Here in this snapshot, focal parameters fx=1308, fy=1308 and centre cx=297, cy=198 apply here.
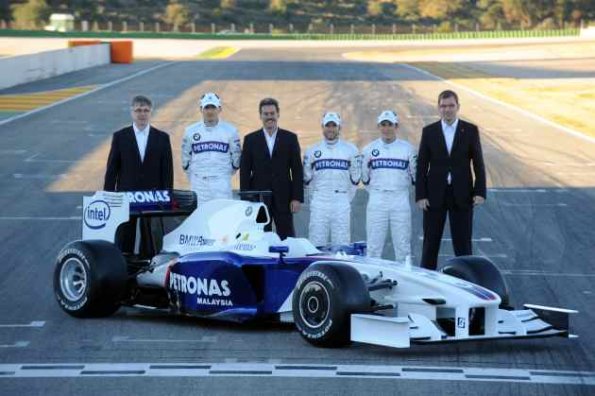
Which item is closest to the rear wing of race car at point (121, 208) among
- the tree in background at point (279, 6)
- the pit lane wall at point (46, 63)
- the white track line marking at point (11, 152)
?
the white track line marking at point (11, 152)

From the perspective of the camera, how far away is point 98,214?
12.5 meters

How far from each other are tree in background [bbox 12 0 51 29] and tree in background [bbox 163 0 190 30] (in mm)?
14795

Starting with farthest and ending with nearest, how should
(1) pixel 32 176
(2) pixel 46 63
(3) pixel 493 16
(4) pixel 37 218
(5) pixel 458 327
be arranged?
(3) pixel 493 16 < (2) pixel 46 63 < (1) pixel 32 176 < (4) pixel 37 218 < (5) pixel 458 327

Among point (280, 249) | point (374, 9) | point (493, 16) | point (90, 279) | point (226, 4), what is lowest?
point (493, 16)

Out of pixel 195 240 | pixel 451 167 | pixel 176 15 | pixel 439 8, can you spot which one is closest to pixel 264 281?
pixel 195 240

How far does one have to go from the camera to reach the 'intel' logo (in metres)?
12.5

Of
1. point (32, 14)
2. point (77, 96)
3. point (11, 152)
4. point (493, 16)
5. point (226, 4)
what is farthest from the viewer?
point (493, 16)

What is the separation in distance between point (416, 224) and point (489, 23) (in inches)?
5134

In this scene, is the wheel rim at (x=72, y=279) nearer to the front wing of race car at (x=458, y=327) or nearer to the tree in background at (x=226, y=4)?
the front wing of race car at (x=458, y=327)

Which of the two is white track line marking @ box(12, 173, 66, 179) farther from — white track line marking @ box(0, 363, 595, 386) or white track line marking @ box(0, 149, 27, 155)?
white track line marking @ box(0, 363, 595, 386)

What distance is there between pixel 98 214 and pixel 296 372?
3.69 m

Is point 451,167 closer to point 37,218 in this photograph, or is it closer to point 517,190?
point 37,218

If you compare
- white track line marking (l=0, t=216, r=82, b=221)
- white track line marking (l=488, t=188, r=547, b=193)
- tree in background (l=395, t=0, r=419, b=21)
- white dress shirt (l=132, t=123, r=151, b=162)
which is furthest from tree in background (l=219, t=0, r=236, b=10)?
white dress shirt (l=132, t=123, r=151, b=162)

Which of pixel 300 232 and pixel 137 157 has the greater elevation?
pixel 137 157
